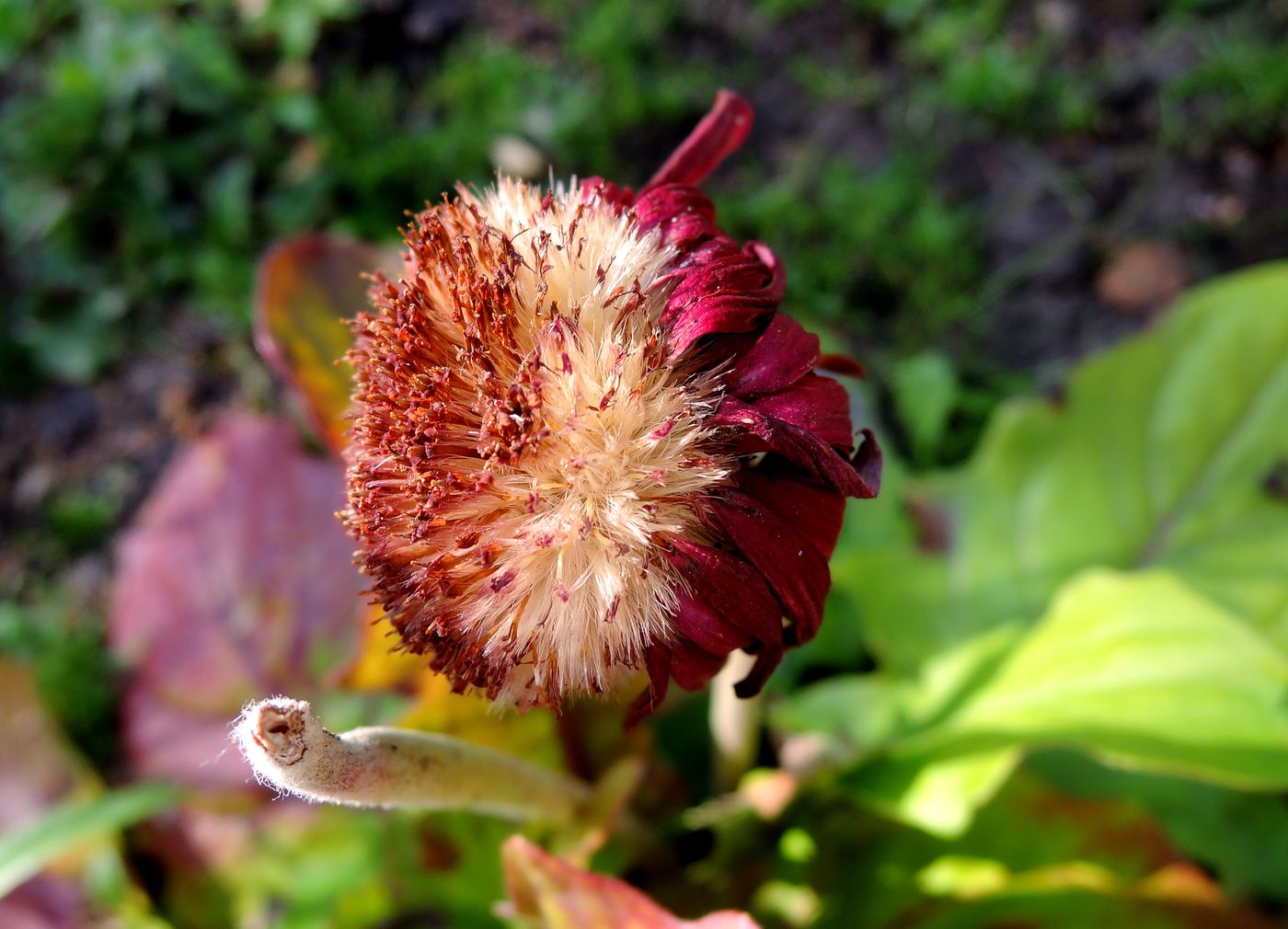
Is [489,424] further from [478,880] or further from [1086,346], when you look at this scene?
[1086,346]

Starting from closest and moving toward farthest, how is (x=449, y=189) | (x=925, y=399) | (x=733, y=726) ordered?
(x=733, y=726)
(x=925, y=399)
(x=449, y=189)

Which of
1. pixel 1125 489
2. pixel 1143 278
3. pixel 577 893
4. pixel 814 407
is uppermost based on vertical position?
pixel 814 407

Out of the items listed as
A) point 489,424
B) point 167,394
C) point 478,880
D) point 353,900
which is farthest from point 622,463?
point 167,394

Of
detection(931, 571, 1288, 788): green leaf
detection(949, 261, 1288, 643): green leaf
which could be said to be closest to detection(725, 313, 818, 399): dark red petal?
detection(931, 571, 1288, 788): green leaf

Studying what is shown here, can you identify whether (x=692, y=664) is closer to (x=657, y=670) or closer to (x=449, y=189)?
(x=657, y=670)

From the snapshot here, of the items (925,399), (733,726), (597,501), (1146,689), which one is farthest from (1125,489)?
(597,501)

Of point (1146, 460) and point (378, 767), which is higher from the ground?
point (378, 767)
